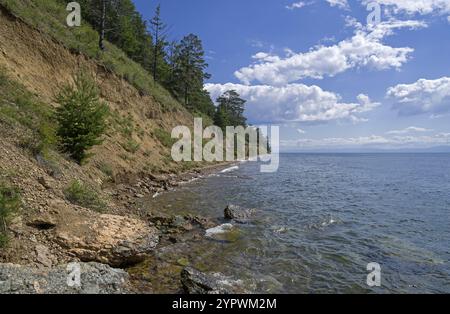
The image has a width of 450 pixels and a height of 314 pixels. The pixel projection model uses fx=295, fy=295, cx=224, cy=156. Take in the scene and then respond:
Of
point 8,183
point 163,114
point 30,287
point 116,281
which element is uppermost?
point 163,114

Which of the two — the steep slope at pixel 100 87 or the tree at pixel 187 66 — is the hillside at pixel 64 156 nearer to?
the steep slope at pixel 100 87

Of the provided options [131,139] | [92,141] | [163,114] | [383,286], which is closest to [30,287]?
[383,286]

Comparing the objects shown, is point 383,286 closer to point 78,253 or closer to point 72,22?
point 78,253

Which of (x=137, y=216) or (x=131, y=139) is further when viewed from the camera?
(x=131, y=139)

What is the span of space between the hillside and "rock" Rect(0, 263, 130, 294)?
25.5 inches

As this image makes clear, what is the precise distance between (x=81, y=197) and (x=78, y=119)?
5794mm

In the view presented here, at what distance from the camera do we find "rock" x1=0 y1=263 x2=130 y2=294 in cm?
607

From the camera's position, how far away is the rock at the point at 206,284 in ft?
25.0

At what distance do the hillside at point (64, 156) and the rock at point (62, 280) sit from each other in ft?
2.13

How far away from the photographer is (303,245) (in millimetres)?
12156

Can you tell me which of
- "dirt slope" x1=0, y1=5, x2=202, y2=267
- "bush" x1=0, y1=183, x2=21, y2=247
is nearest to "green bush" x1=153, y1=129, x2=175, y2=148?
"dirt slope" x1=0, y1=5, x2=202, y2=267

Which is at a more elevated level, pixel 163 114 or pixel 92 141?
pixel 163 114

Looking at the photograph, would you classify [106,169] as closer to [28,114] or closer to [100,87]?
[28,114]
